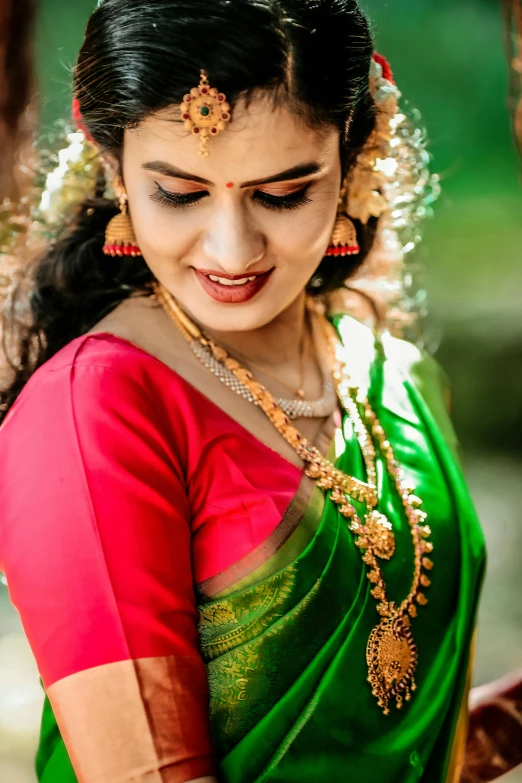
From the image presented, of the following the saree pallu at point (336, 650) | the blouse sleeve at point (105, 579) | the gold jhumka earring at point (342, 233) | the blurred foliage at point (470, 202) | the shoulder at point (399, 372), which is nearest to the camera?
the blouse sleeve at point (105, 579)

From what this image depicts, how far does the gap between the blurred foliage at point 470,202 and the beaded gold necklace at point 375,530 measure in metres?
0.63

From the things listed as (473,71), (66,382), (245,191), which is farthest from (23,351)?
(473,71)

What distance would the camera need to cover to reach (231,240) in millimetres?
754

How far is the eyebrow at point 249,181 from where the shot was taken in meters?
0.74

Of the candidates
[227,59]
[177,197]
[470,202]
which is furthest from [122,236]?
[470,202]

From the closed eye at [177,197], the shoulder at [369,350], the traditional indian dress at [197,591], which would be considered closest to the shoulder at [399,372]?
the shoulder at [369,350]

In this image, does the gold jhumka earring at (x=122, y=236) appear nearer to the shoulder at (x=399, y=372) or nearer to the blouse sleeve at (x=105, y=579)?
the blouse sleeve at (x=105, y=579)

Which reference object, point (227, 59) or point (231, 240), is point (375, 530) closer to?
point (231, 240)

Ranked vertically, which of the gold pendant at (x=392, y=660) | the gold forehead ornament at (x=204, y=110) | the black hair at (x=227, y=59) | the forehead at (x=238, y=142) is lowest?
the gold pendant at (x=392, y=660)

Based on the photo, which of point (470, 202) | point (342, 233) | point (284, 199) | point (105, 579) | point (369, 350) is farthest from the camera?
point (470, 202)

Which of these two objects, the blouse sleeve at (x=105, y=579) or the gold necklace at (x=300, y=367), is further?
the gold necklace at (x=300, y=367)

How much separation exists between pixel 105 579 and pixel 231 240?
31 centimetres

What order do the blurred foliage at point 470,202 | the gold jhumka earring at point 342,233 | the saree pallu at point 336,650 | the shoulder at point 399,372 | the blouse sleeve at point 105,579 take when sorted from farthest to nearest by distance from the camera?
1. the blurred foliage at point 470,202
2. the shoulder at point 399,372
3. the gold jhumka earring at point 342,233
4. the saree pallu at point 336,650
5. the blouse sleeve at point 105,579

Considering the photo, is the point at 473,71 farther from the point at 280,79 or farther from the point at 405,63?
the point at 280,79
